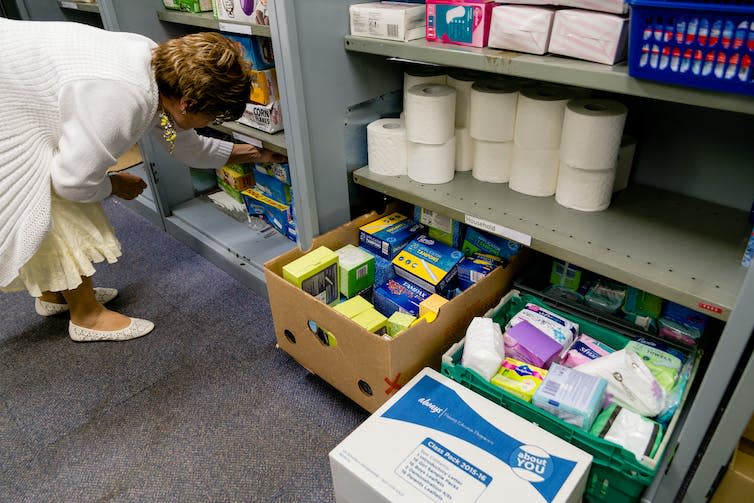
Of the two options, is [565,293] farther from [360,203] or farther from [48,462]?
[48,462]

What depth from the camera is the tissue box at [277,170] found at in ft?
7.23

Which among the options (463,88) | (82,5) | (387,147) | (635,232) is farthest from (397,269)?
(82,5)

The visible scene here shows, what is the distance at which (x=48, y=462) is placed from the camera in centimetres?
157

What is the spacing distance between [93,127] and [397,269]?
0.98 meters

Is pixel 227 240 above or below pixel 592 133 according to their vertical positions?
below

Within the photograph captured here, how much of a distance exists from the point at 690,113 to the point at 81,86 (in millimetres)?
1614

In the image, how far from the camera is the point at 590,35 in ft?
3.49

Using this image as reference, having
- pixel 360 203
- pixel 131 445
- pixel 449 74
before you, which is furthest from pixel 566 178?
pixel 131 445

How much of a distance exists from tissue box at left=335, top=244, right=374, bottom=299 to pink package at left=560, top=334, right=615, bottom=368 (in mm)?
662

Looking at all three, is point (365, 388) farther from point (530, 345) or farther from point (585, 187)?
point (585, 187)

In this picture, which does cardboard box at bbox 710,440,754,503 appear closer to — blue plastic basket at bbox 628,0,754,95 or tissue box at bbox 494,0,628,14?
blue plastic basket at bbox 628,0,754,95

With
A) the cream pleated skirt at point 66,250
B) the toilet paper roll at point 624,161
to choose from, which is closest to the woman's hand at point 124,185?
the cream pleated skirt at point 66,250

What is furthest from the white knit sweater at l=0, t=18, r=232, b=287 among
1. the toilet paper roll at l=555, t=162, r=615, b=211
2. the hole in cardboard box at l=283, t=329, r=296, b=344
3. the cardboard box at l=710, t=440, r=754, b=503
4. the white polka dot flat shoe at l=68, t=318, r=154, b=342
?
the cardboard box at l=710, t=440, r=754, b=503

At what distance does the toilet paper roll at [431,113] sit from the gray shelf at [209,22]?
1.92ft
